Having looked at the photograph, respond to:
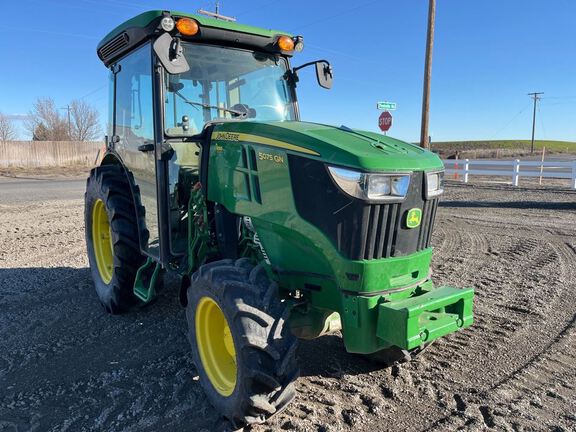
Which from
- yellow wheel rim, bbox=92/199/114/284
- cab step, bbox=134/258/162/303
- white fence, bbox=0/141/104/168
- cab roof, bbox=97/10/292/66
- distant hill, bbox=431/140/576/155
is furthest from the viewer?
distant hill, bbox=431/140/576/155

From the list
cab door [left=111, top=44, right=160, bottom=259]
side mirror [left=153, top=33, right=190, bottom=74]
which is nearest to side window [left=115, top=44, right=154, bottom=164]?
cab door [left=111, top=44, right=160, bottom=259]

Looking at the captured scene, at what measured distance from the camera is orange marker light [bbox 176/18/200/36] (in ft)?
11.2

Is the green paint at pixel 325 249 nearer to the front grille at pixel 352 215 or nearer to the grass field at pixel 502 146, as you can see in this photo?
the front grille at pixel 352 215

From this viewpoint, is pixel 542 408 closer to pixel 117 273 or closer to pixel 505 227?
pixel 117 273

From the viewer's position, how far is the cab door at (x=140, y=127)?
3895mm

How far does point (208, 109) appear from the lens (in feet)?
12.6

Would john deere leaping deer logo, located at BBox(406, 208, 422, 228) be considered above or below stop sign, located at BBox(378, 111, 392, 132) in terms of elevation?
below

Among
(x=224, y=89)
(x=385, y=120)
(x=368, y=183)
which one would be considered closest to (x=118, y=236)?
(x=224, y=89)

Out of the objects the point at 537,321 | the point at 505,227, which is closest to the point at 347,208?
the point at 537,321

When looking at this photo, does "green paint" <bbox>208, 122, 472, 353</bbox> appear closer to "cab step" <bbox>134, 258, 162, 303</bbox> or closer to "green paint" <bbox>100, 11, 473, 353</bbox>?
"green paint" <bbox>100, 11, 473, 353</bbox>

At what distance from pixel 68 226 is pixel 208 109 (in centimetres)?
671

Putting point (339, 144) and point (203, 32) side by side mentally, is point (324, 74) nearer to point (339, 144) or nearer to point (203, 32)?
point (203, 32)

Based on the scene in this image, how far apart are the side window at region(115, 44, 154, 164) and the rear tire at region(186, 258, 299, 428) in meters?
1.62

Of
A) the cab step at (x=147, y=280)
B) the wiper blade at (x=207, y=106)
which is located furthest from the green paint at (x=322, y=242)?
the cab step at (x=147, y=280)
